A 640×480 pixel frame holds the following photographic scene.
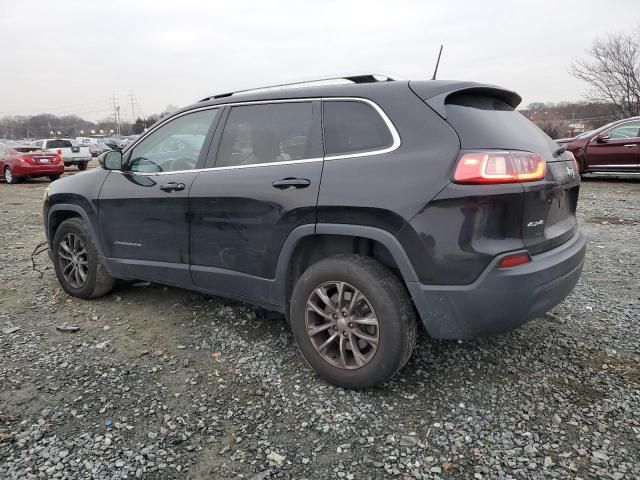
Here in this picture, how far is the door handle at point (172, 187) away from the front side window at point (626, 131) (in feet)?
37.2

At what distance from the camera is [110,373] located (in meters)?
2.99

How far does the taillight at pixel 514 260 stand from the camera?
7.53 ft

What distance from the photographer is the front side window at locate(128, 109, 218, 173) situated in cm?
346

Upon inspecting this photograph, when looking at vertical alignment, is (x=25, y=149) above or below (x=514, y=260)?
above

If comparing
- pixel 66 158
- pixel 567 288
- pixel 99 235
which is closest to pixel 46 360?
pixel 99 235

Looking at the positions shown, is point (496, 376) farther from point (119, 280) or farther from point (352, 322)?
point (119, 280)

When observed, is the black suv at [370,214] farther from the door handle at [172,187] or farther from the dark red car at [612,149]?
the dark red car at [612,149]

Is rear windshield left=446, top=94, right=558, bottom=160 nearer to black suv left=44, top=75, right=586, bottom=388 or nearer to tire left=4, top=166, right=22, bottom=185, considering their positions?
black suv left=44, top=75, right=586, bottom=388

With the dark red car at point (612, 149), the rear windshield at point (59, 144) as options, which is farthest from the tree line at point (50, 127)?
the dark red car at point (612, 149)

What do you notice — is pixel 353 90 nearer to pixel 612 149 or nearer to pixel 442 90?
pixel 442 90

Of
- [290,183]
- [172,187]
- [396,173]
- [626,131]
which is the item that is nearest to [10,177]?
[172,187]

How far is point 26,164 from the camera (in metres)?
16.1

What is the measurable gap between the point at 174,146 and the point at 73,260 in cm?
156

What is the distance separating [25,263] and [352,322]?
4781 mm
